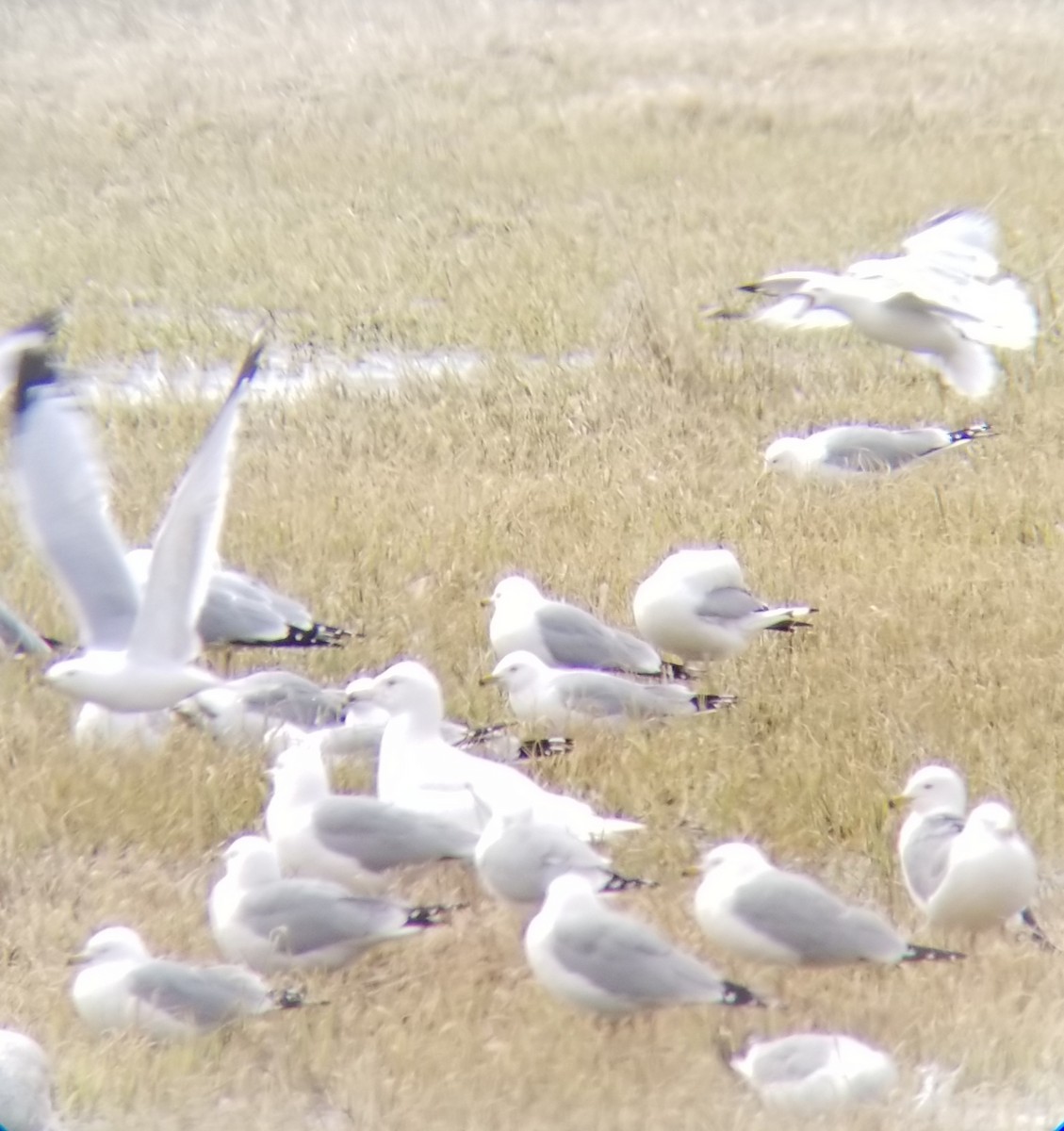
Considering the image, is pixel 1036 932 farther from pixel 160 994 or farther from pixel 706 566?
pixel 160 994

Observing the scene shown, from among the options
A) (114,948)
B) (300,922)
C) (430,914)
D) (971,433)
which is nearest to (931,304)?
(971,433)

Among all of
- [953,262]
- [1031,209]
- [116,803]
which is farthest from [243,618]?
[1031,209]

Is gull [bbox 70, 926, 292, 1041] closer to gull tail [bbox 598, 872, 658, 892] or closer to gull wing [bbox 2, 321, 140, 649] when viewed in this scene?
gull tail [bbox 598, 872, 658, 892]

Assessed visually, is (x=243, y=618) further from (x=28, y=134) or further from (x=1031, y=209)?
(x=1031, y=209)

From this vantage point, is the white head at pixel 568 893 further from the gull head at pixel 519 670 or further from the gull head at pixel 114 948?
the gull head at pixel 519 670

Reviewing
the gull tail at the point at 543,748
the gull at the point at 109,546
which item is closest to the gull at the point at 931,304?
the gull tail at the point at 543,748

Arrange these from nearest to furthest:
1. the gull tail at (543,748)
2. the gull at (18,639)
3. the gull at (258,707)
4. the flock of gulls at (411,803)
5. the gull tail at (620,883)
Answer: the flock of gulls at (411,803)
the gull tail at (620,883)
the gull tail at (543,748)
the gull at (258,707)
the gull at (18,639)
